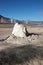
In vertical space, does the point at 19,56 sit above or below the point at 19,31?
below

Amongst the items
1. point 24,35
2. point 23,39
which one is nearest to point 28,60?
point 23,39

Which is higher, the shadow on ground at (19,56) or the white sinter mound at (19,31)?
the white sinter mound at (19,31)

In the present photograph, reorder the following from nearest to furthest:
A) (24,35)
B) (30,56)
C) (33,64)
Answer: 1. (33,64)
2. (30,56)
3. (24,35)

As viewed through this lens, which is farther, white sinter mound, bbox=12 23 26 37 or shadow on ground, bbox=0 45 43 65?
white sinter mound, bbox=12 23 26 37

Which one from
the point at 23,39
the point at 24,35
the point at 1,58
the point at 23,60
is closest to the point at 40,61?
the point at 23,60

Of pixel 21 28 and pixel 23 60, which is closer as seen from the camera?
pixel 23 60

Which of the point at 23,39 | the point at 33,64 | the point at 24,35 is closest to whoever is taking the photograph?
the point at 33,64

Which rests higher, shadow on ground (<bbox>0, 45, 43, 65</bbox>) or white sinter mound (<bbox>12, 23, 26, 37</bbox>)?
white sinter mound (<bbox>12, 23, 26, 37</bbox>)

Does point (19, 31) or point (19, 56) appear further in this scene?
point (19, 31)

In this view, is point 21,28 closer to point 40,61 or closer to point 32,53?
point 32,53

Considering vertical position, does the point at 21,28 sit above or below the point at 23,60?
above

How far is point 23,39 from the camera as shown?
11164 millimetres

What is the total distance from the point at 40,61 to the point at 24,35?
5.33m

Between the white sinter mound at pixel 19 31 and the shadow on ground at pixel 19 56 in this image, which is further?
the white sinter mound at pixel 19 31
